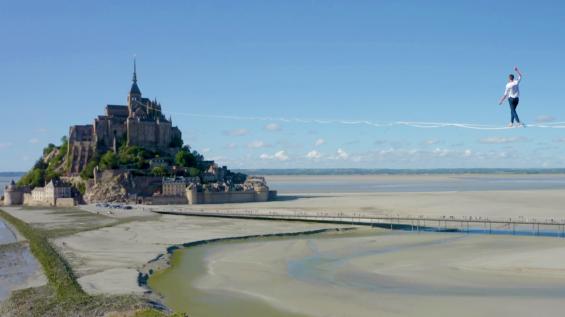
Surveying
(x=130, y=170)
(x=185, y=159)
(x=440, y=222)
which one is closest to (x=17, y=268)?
(x=440, y=222)

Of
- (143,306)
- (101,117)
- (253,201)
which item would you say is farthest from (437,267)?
(101,117)

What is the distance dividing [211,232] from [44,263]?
18.2 m

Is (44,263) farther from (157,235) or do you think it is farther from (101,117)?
(101,117)

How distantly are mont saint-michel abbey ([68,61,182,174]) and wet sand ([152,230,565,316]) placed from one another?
61839 mm

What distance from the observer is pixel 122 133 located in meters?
103

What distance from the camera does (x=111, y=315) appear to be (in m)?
23.2

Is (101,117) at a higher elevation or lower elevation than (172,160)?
higher

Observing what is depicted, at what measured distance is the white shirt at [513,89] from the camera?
1541 cm

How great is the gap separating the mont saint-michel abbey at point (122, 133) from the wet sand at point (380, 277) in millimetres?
61839

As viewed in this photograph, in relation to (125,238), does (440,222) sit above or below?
above

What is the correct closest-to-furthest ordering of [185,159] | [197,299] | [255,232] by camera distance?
1. [197,299]
2. [255,232]
3. [185,159]

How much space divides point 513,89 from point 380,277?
17900mm

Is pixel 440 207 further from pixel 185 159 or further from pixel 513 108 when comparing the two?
pixel 513 108

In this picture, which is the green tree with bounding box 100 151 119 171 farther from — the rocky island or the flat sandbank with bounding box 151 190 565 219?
the flat sandbank with bounding box 151 190 565 219
